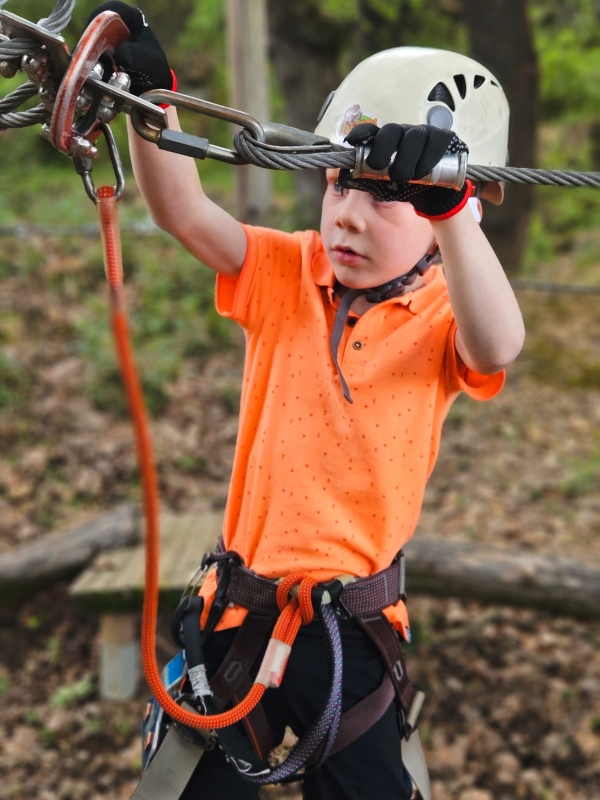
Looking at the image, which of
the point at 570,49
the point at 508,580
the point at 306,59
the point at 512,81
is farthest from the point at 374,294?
the point at 570,49

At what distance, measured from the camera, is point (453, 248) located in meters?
1.29

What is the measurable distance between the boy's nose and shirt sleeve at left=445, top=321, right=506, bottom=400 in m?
0.31

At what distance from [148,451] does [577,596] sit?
3.18 meters

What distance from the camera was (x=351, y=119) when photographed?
1.59m

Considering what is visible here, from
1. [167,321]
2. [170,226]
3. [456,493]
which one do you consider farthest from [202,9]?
[170,226]

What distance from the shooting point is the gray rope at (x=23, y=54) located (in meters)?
1.07

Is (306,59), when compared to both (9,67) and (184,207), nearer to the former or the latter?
(184,207)

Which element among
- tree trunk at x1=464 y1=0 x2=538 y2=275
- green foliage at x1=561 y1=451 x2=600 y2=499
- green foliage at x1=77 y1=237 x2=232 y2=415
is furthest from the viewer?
tree trunk at x1=464 y1=0 x2=538 y2=275

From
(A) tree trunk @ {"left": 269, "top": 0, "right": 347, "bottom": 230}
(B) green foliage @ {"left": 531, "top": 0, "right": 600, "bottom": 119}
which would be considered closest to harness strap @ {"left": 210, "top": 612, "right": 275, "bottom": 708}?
(A) tree trunk @ {"left": 269, "top": 0, "right": 347, "bottom": 230}

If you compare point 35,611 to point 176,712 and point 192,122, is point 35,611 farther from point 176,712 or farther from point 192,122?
point 192,122

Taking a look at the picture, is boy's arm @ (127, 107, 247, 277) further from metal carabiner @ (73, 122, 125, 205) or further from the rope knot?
the rope knot

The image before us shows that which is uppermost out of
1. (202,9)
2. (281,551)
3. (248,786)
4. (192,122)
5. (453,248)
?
(202,9)

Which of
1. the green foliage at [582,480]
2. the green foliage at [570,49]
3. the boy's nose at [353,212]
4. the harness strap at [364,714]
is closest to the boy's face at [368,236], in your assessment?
the boy's nose at [353,212]

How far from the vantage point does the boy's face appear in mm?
1493
